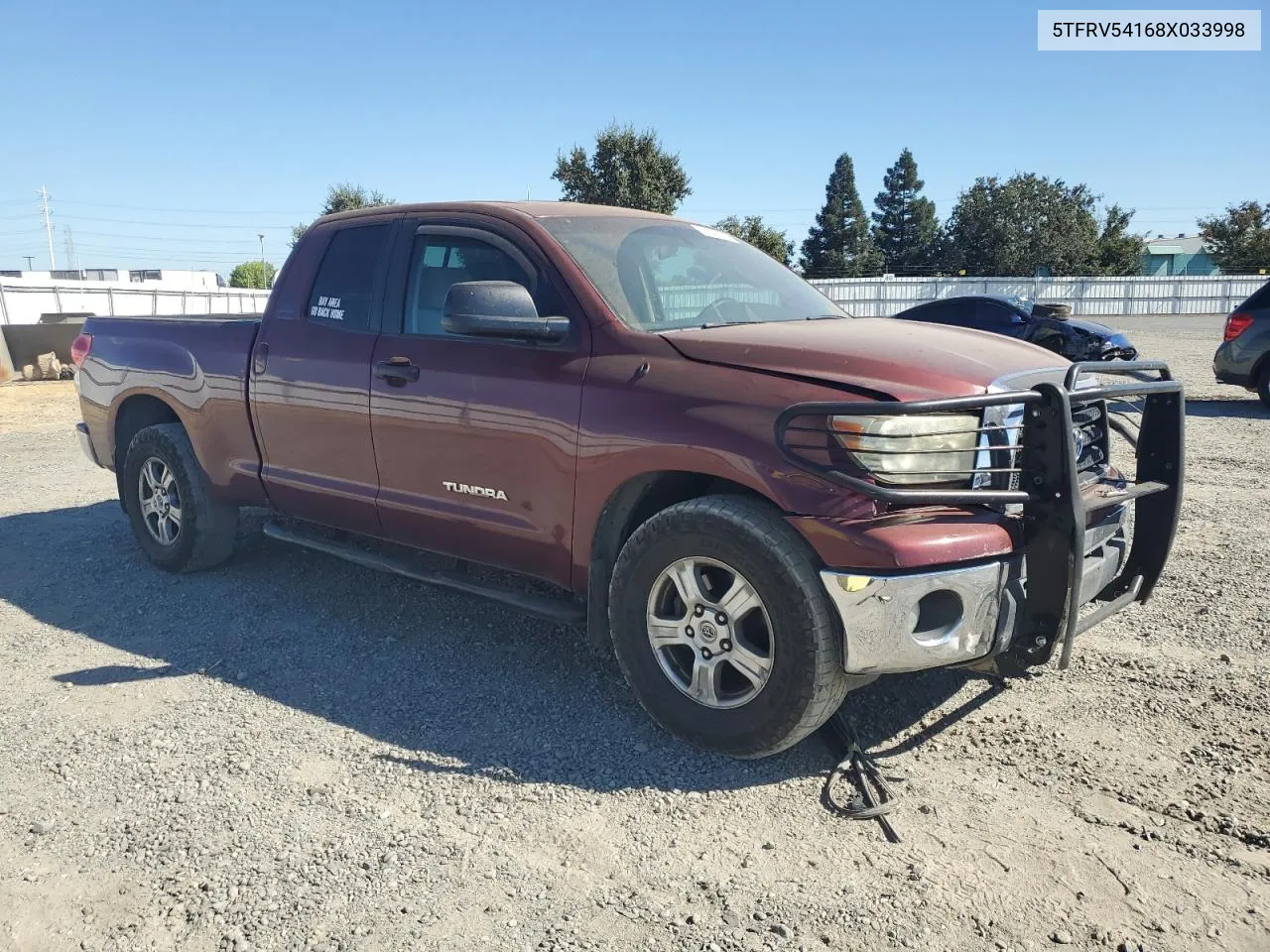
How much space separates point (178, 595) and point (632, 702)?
2.88 metres

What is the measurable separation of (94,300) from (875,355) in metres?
28.1

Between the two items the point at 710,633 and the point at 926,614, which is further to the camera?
the point at 710,633

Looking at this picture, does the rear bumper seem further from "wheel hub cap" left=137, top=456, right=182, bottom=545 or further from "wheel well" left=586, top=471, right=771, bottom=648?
"wheel hub cap" left=137, top=456, right=182, bottom=545

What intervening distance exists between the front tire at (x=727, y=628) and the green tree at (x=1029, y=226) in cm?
5649

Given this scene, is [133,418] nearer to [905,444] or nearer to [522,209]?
[522,209]

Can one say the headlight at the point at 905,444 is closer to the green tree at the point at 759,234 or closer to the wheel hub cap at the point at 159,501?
the wheel hub cap at the point at 159,501

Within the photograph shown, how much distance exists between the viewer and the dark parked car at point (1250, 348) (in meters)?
11.6

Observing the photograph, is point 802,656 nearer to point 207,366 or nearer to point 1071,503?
point 1071,503

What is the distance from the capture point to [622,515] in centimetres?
371

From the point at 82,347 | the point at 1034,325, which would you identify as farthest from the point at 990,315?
the point at 82,347

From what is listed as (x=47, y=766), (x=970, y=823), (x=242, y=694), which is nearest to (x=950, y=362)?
(x=970, y=823)

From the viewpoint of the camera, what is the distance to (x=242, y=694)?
4094mm

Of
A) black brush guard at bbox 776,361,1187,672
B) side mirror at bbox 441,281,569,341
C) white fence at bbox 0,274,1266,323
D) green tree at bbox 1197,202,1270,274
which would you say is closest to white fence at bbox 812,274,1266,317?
white fence at bbox 0,274,1266,323

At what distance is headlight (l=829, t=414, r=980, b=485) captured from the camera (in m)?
3.04
